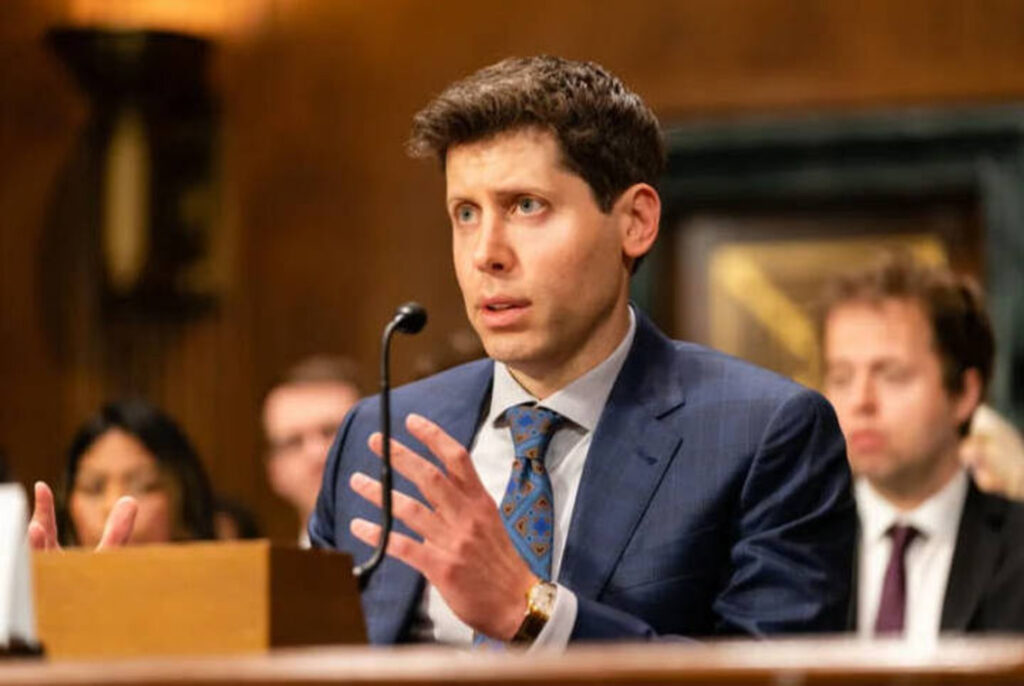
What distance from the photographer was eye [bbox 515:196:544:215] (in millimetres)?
3273

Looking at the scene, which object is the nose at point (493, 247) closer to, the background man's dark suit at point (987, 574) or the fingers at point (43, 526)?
the fingers at point (43, 526)

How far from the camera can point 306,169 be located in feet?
26.2

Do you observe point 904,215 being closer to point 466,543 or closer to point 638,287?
point 638,287

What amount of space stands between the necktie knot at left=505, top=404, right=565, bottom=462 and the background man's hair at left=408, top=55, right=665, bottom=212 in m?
0.34

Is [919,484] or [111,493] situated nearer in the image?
[919,484]

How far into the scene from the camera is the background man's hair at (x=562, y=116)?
3.29 meters

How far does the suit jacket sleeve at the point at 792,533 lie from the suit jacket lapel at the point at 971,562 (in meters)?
1.50

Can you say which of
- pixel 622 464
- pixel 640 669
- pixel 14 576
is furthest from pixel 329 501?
pixel 640 669

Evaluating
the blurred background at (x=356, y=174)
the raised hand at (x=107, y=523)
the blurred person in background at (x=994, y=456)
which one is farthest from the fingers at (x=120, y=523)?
the blurred background at (x=356, y=174)

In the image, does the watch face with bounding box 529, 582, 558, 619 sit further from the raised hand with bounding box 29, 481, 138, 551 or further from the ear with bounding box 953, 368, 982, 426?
the ear with bounding box 953, 368, 982, 426

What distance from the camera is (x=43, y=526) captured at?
3131mm

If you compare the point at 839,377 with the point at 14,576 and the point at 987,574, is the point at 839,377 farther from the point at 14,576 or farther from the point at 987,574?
the point at 14,576

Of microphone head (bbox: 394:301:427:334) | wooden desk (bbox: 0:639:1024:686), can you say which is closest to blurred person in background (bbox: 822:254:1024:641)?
microphone head (bbox: 394:301:427:334)

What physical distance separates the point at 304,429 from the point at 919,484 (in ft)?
7.19
